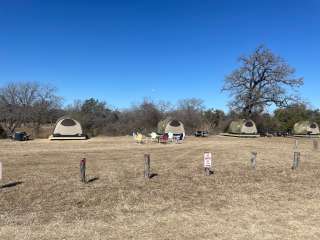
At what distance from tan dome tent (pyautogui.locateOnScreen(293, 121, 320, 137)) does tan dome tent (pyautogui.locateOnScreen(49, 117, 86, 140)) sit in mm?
32730

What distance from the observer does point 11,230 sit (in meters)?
6.50

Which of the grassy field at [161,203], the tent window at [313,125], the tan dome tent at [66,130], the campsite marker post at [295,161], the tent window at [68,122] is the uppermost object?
the tent window at [313,125]

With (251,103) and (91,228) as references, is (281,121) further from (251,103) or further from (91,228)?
(91,228)

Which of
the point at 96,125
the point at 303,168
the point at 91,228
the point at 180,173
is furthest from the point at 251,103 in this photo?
the point at 91,228

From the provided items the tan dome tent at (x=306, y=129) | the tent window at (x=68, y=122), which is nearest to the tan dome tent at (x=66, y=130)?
the tent window at (x=68, y=122)

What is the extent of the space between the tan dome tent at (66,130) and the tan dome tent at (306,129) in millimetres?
32730

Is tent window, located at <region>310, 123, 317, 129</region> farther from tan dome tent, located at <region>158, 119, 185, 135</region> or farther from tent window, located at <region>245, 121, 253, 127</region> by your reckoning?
tan dome tent, located at <region>158, 119, 185, 135</region>

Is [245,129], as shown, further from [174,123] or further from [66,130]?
[66,130]

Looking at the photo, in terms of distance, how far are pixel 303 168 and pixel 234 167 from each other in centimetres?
284

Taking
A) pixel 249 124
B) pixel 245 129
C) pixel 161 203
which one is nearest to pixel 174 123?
pixel 245 129

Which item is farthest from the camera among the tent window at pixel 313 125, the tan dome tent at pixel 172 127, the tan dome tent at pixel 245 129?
the tent window at pixel 313 125

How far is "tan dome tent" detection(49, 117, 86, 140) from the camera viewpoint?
108ft

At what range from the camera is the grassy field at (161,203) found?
21.5 ft

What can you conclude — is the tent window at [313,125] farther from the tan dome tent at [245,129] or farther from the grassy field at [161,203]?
the grassy field at [161,203]
